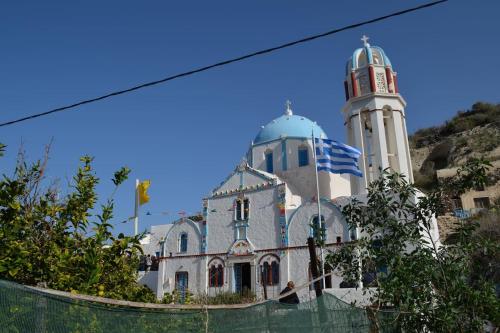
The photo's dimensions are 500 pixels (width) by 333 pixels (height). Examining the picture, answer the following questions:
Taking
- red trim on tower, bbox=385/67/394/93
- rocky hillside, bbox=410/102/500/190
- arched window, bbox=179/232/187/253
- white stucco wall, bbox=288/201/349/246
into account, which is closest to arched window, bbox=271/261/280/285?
white stucco wall, bbox=288/201/349/246

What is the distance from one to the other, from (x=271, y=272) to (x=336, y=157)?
673 cm

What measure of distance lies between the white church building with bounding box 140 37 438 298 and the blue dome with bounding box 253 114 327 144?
0.22 m

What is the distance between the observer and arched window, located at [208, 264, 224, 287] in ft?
80.2

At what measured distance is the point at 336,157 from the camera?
2117cm

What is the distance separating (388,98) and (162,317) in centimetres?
2181

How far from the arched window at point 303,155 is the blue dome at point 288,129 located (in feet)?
2.91

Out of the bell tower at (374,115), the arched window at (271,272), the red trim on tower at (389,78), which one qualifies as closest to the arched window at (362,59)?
the bell tower at (374,115)

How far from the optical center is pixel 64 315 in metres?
3.84

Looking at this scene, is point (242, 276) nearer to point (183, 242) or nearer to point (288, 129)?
point (183, 242)

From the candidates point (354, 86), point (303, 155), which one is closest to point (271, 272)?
point (303, 155)

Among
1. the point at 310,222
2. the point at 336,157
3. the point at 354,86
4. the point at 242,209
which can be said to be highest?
the point at 354,86

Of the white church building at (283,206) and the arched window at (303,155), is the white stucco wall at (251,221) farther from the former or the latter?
the arched window at (303,155)

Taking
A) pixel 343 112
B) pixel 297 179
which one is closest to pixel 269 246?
pixel 297 179

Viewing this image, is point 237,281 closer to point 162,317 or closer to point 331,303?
point 331,303
